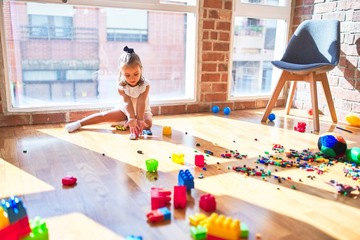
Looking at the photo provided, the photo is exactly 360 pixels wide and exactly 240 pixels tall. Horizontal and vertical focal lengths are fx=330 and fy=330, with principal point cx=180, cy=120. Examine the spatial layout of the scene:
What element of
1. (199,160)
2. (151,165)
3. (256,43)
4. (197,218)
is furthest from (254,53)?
(197,218)

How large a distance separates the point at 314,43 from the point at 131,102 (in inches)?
62.1

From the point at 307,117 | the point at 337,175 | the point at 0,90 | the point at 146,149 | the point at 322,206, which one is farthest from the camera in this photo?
the point at 307,117

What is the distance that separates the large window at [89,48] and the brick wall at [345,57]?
46.9 inches

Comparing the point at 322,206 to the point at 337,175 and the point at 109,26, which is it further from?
Answer: the point at 109,26

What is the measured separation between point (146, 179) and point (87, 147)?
1.96ft

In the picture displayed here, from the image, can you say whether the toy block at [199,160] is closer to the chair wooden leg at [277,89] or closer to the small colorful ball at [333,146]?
the small colorful ball at [333,146]

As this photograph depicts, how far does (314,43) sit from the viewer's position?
2697mm

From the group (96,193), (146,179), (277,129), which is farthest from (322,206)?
(277,129)

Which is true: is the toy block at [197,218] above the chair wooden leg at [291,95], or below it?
below

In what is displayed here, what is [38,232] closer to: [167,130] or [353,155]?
[167,130]

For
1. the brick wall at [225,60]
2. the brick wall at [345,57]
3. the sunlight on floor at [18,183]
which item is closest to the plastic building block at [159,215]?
the sunlight on floor at [18,183]

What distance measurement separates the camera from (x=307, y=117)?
A: 2865 mm

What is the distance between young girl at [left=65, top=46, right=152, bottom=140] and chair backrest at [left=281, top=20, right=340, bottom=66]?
50.1 inches

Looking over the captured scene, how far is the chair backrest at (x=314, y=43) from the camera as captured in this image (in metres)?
2.53
